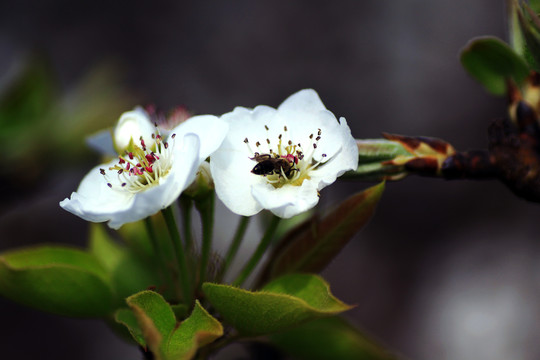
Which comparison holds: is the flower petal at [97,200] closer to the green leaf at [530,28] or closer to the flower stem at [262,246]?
the flower stem at [262,246]

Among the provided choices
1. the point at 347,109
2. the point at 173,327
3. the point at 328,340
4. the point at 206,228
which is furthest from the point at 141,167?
the point at 347,109

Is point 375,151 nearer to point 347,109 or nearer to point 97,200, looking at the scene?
point 97,200

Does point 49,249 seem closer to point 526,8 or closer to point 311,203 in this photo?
point 311,203

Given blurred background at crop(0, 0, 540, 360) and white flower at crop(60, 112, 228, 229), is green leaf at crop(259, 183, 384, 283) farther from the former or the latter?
blurred background at crop(0, 0, 540, 360)

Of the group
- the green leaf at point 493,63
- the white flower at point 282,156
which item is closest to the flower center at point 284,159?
the white flower at point 282,156

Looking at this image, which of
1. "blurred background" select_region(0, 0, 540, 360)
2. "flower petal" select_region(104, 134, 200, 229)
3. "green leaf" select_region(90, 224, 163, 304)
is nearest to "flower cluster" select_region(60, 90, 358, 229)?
"flower petal" select_region(104, 134, 200, 229)

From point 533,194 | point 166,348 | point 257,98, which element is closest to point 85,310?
point 166,348
